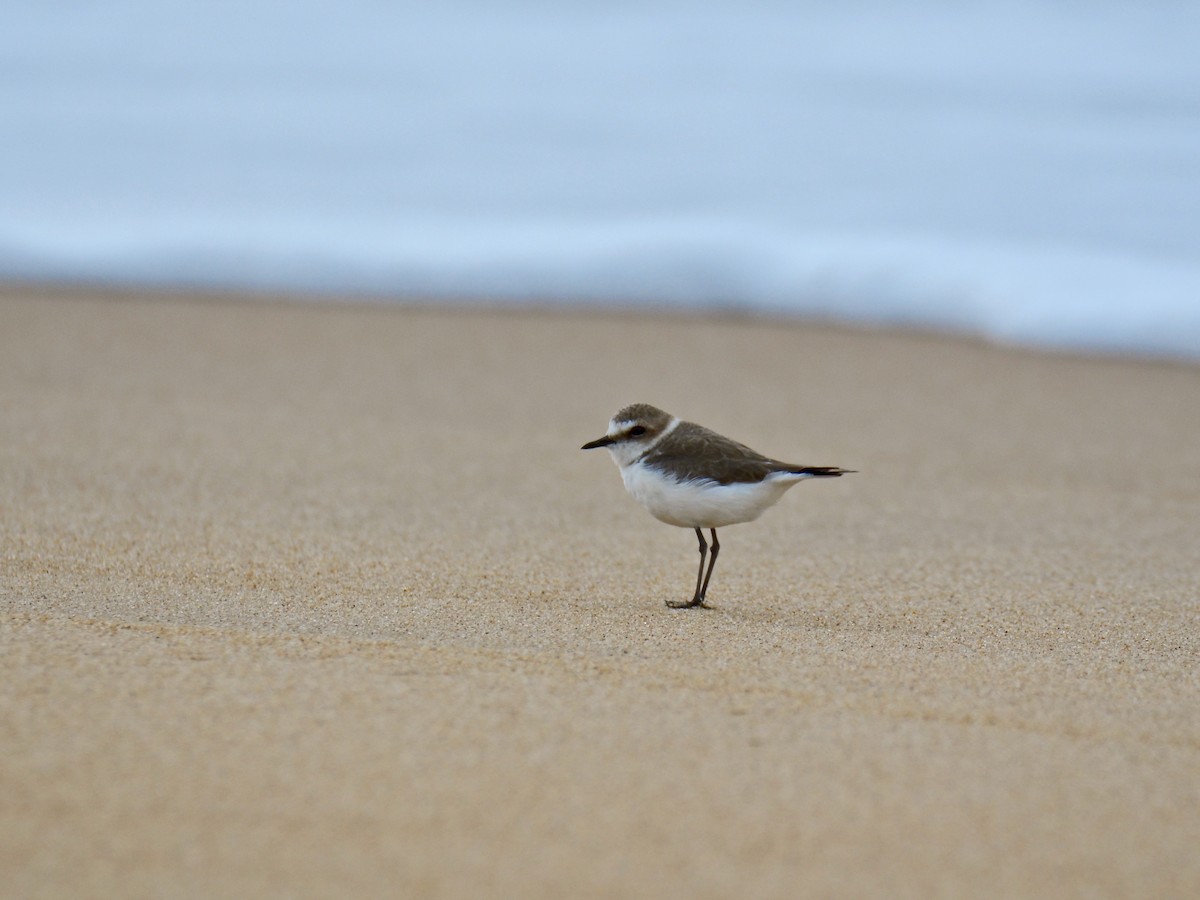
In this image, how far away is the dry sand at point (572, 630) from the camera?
1.78 metres

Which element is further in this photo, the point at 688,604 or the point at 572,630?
the point at 688,604

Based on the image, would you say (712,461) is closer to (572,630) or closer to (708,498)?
(708,498)

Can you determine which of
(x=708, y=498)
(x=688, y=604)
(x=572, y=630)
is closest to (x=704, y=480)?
(x=708, y=498)

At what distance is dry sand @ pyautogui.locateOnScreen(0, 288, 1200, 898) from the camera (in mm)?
1784

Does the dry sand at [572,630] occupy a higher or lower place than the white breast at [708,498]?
lower

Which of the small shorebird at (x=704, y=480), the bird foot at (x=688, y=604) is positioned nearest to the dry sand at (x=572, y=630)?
the bird foot at (x=688, y=604)

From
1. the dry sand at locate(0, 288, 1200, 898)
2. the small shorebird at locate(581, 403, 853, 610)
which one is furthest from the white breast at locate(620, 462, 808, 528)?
the dry sand at locate(0, 288, 1200, 898)

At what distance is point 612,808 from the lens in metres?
1.87

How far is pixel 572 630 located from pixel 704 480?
54cm

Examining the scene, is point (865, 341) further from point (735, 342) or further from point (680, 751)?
point (680, 751)

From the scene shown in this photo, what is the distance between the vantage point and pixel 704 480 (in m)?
3.17

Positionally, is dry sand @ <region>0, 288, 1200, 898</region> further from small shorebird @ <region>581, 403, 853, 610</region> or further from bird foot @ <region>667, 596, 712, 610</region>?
small shorebird @ <region>581, 403, 853, 610</region>

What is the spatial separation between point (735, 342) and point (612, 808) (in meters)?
4.33

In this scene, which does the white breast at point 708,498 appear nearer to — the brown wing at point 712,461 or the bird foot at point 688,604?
the brown wing at point 712,461
